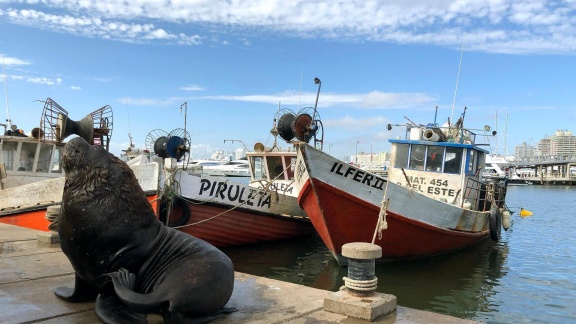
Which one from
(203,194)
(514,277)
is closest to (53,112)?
(203,194)

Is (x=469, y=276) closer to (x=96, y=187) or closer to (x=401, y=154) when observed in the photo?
(x=401, y=154)

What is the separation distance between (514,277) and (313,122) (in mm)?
6203

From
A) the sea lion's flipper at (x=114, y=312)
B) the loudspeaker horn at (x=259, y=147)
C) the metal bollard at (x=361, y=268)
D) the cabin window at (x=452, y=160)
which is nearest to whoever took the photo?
the sea lion's flipper at (x=114, y=312)

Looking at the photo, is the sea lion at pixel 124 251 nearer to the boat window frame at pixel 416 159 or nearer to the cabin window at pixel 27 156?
the cabin window at pixel 27 156

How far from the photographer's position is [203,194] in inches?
469

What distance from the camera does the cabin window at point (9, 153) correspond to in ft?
40.6

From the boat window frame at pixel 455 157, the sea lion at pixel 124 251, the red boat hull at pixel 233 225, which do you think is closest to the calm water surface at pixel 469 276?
the red boat hull at pixel 233 225

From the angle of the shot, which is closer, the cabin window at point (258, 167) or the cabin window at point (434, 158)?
the cabin window at point (434, 158)

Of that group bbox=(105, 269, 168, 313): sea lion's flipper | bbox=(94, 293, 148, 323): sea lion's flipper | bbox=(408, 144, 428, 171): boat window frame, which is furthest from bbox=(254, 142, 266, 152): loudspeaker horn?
bbox=(105, 269, 168, 313): sea lion's flipper

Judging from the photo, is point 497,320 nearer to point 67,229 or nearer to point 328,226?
point 328,226

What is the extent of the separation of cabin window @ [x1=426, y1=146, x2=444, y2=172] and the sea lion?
10013 mm

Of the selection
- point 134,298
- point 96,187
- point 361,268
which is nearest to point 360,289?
point 361,268

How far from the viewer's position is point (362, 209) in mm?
10398

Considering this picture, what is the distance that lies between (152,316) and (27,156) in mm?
10346
